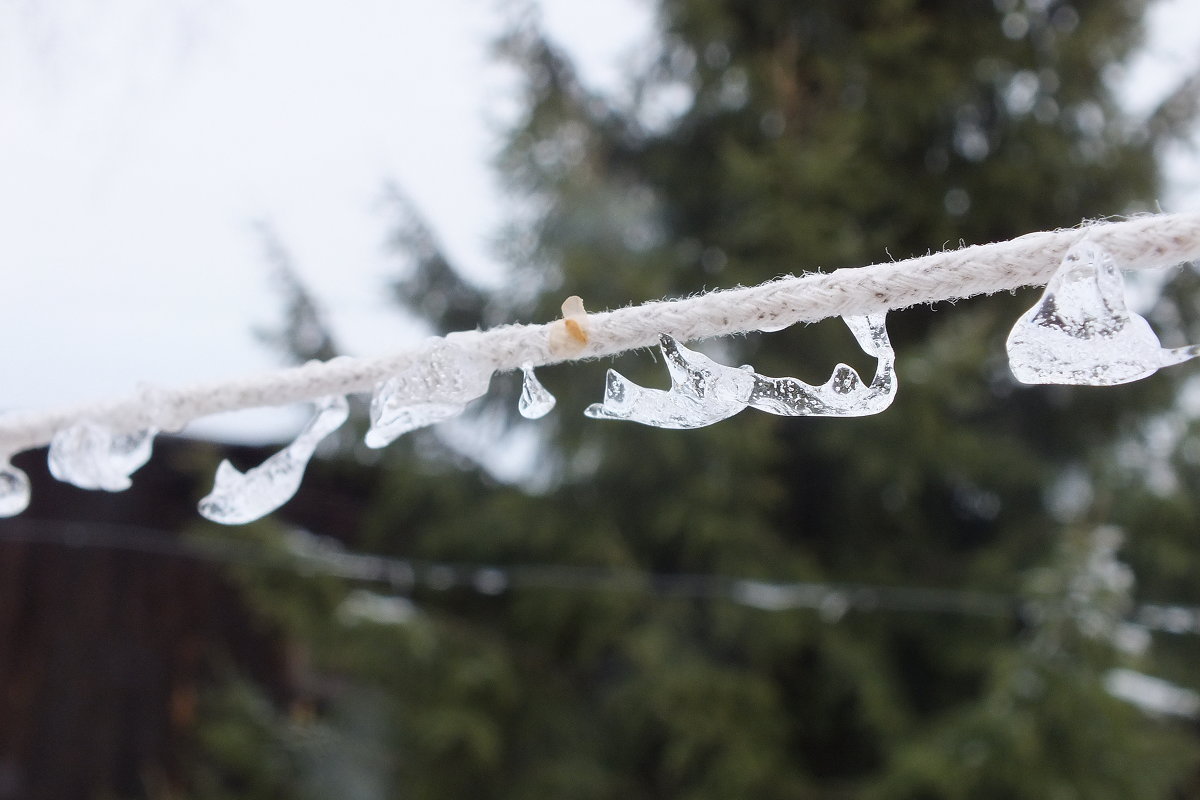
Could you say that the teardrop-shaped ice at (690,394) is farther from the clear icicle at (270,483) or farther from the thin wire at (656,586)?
the thin wire at (656,586)

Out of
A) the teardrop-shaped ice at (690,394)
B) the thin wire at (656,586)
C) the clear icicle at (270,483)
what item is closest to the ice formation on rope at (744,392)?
the teardrop-shaped ice at (690,394)

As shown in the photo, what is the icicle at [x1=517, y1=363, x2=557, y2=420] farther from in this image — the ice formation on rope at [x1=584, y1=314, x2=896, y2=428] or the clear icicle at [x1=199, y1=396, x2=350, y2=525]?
the clear icicle at [x1=199, y1=396, x2=350, y2=525]

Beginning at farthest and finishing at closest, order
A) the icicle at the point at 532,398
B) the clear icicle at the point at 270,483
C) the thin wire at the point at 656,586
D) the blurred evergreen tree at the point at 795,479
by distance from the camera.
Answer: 1. the thin wire at the point at 656,586
2. the blurred evergreen tree at the point at 795,479
3. the clear icicle at the point at 270,483
4. the icicle at the point at 532,398

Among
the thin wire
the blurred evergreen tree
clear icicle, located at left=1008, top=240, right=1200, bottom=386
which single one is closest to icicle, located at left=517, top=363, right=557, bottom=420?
clear icicle, located at left=1008, top=240, right=1200, bottom=386

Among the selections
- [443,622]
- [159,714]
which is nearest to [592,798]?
[443,622]

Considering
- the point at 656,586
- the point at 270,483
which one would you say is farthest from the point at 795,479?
the point at 270,483

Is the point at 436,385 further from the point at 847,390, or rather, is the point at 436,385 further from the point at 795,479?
the point at 795,479
